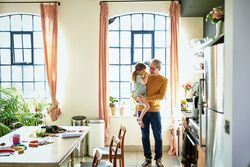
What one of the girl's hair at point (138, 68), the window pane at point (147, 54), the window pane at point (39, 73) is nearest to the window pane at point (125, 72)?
the window pane at point (147, 54)

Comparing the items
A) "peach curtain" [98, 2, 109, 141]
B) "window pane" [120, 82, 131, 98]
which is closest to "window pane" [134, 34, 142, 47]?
"peach curtain" [98, 2, 109, 141]

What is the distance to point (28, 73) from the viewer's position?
6.16 metres

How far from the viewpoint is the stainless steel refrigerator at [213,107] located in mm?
2684

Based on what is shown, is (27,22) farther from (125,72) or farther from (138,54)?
(138,54)

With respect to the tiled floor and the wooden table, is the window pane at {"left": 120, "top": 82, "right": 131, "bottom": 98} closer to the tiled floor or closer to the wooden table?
the tiled floor

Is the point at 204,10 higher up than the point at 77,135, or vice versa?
the point at 204,10

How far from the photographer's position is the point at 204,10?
5246 millimetres

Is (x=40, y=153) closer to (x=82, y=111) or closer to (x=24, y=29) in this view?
(x=82, y=111)

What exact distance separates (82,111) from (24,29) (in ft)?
6.52

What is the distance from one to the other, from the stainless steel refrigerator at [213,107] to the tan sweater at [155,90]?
1.37 metres

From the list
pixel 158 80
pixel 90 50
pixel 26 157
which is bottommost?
pixel 26 157

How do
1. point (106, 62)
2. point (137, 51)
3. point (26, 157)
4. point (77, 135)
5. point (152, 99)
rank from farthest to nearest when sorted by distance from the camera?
point (137, 51) < point (106, 62) < point (152, 99) < point (77, 135) < point (26, 157)

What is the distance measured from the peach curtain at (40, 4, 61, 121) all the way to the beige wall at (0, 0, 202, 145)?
13 centimetres

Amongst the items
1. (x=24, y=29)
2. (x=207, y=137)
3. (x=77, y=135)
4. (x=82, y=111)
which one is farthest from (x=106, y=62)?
(x=207, y=137)
